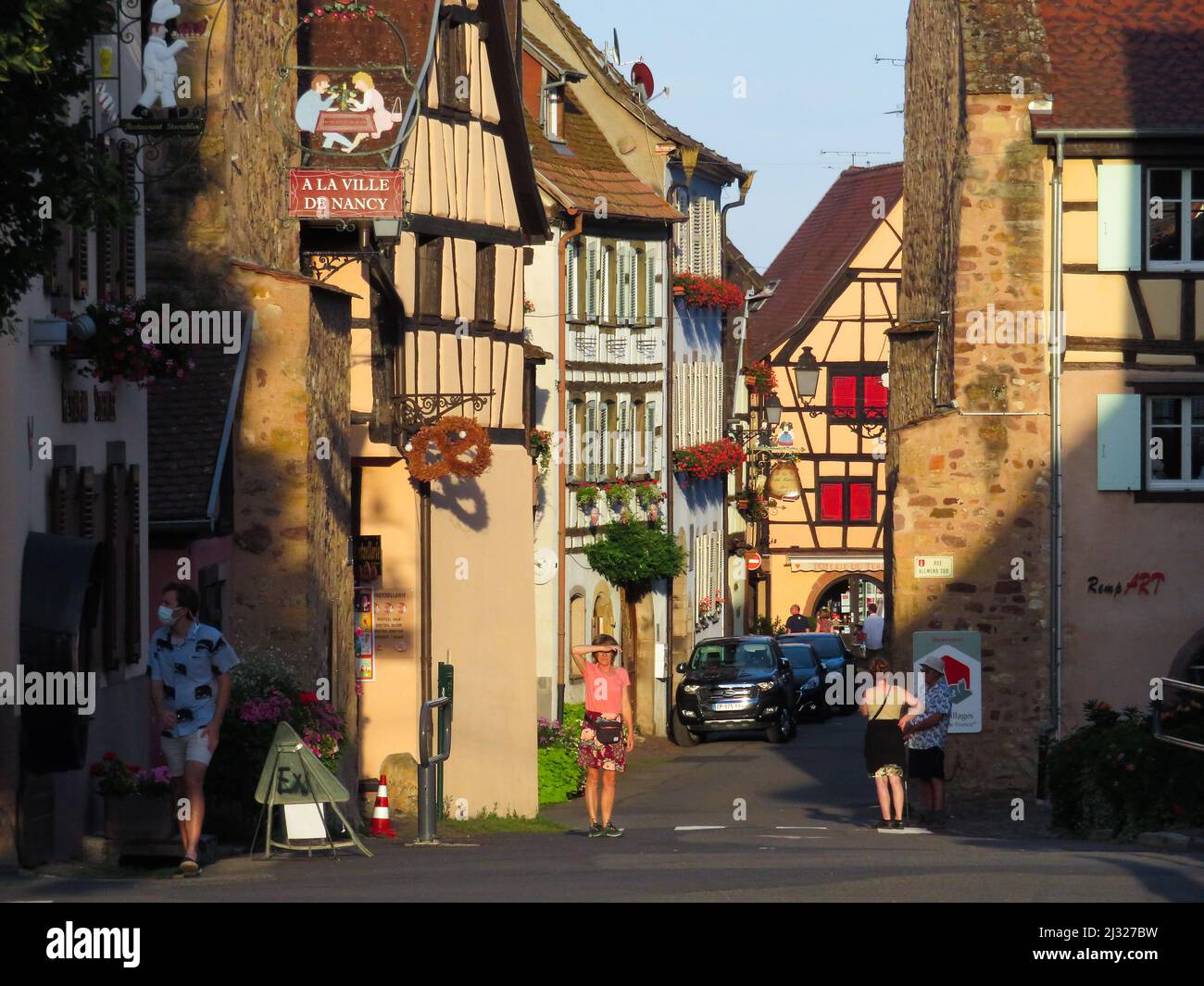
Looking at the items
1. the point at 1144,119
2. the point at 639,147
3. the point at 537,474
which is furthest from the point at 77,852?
the point at 639,147

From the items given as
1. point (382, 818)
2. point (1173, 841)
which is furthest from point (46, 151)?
point (1173, 841)

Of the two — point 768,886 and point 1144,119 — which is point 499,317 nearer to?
point 1144,119

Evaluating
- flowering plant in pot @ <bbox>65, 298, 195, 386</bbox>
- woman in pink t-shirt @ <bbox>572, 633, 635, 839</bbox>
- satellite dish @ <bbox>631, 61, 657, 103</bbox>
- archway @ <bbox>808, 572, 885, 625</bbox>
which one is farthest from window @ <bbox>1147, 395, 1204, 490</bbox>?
archway @ <bbox>808, 572, 885, 625</bbox>

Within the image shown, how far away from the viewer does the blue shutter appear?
80.3ft

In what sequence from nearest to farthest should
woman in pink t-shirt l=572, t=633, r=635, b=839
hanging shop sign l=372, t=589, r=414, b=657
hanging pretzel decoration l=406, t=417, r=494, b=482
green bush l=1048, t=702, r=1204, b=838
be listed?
woman in pink t-shirt l=572, t=633, r=635, b=839 → green bush l=1048, t=702, r=1204, b=838 → hanging pretzel decoration l=406, t=417, r=494, b=482 → hanging shop sign l=372, t=589, r=414, b=657

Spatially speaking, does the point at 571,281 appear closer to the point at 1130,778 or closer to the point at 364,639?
the point at 364,639

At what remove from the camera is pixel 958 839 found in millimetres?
17969

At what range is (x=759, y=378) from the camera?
5256 cm

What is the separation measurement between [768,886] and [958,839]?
6679mm

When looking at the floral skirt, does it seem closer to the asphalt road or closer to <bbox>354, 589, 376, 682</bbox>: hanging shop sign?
the asphalt road

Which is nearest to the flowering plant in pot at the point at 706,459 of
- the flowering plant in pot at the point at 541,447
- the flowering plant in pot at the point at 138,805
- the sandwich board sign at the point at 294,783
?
the flowering plant in pot at the point at 541,447

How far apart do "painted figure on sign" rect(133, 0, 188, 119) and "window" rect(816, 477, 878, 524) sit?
40.8m

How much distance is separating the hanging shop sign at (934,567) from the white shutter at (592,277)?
43.5 ft

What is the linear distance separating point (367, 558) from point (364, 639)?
86cm
